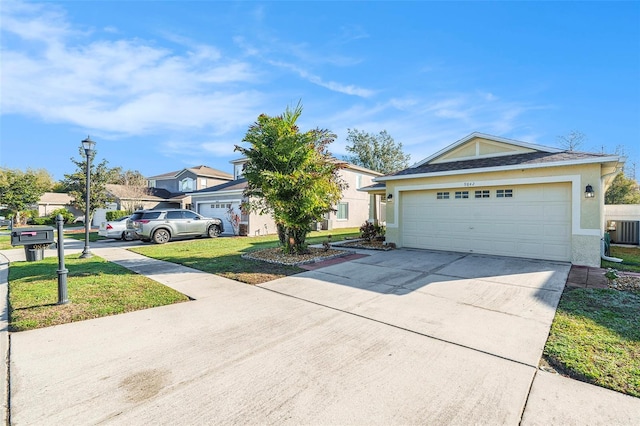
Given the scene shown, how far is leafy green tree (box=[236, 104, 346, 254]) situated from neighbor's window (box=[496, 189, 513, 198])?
533 cm

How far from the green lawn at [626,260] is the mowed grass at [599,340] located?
3542 mm

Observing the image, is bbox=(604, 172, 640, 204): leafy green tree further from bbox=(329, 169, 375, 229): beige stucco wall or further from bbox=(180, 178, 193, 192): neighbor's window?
bbox=(180, 178, 193, 192): neighbor's window

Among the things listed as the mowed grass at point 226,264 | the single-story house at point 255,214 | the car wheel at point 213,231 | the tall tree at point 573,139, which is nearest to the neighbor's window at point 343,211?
the single-story house at point 255,214

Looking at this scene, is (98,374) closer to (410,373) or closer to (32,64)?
(410,373)

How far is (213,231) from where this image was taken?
1612 centimetres

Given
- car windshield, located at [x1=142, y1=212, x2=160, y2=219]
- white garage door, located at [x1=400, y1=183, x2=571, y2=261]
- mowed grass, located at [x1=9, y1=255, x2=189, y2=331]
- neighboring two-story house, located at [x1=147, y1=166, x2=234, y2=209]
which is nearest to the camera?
mowed grass, located at [x1=9, y1=255, x2=189, y2=331]

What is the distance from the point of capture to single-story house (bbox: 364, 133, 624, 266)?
7934mm

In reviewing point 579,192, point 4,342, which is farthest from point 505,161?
point 4,342

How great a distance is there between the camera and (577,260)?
802 centimetres

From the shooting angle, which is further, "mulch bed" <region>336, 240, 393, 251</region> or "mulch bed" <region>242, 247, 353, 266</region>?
"mulch bed" <region>336, 240, 393, 251</region>

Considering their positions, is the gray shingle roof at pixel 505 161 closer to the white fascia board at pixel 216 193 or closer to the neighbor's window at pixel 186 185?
the white fascia board at pixel 216 193

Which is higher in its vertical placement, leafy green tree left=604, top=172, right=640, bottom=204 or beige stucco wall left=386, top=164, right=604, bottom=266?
leafy green tree left=604, top=172, right=640, bottom=204

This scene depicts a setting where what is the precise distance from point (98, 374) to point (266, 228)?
14978 mm

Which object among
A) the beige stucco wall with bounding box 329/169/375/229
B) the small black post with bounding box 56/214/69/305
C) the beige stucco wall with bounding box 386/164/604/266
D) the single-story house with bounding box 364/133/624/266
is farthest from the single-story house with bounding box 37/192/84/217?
the beige stucco wall with bounding box 386/164/604/266
